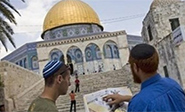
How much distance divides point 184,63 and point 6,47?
7488mm

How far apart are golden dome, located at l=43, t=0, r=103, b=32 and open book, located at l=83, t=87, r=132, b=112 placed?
1260 inches

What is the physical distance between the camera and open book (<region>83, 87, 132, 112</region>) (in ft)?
6.16

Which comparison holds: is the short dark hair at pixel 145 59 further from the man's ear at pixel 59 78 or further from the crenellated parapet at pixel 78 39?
the crenellated parapet at pixel 78 39

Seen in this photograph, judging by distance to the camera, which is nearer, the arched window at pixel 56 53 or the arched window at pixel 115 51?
the arched window at pixel 56 53

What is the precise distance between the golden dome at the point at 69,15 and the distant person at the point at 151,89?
108ft

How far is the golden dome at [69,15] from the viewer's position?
34375mm

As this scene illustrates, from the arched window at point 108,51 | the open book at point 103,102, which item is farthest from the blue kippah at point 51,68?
the arched window at point 108,51

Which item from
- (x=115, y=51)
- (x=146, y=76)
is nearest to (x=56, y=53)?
(x=115, y=51)

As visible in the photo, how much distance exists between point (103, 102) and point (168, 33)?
13.9m

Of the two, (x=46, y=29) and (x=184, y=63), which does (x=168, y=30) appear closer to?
(x=184, y=63)

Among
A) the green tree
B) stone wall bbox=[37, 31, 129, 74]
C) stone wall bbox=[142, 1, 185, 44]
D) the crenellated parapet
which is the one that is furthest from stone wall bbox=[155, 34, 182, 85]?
the crenellated parapet

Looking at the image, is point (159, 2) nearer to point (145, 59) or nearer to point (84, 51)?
point (145, 59)

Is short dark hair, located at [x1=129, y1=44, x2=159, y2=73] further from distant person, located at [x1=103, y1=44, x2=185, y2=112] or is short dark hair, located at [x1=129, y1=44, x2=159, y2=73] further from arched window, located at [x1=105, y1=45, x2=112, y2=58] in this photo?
arched window, located at [x1=105, y1=45, x2=112, y2=58]

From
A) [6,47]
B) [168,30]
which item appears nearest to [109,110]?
[6,47]
